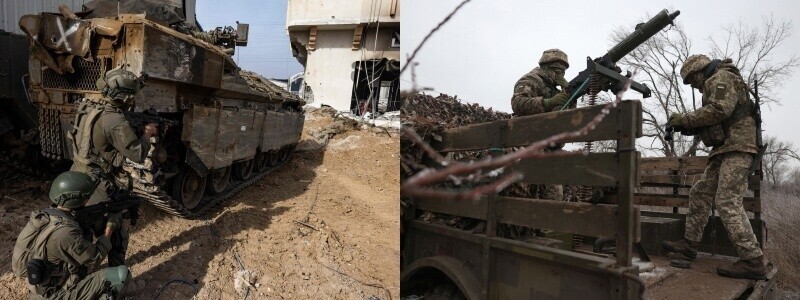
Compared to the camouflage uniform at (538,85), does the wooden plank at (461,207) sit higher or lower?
lower

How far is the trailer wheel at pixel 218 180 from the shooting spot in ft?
22.0

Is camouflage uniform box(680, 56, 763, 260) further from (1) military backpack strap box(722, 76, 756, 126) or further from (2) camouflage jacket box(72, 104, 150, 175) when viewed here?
(2) camouflage jacket box(72, 104, 150, 175)

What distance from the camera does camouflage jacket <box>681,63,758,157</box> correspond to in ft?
11.4

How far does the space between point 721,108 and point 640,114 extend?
2.28m

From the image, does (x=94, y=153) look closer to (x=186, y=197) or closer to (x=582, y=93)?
(x=186, y=197)

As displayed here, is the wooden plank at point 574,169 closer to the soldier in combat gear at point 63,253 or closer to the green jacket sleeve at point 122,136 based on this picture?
the soldier in combat gear at point 63,253

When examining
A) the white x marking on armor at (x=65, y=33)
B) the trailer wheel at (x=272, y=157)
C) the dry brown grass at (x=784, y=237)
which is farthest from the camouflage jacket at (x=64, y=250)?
the dry brown grass at (x=784, y=237)

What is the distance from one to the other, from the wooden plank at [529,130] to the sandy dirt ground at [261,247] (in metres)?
3.15

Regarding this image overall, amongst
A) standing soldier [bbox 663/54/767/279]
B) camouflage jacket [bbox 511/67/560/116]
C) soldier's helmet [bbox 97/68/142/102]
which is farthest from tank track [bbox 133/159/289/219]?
standing soldier [bbox 663/54/767/279]

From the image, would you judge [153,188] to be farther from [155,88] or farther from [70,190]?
[70,190]

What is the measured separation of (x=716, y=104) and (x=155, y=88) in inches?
177

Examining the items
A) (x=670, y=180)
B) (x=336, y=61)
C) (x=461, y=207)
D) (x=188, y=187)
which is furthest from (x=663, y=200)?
(x=336, y=61)

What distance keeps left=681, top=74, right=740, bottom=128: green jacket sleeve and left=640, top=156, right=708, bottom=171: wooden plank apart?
3.37 feet

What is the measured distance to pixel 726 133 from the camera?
368cm
